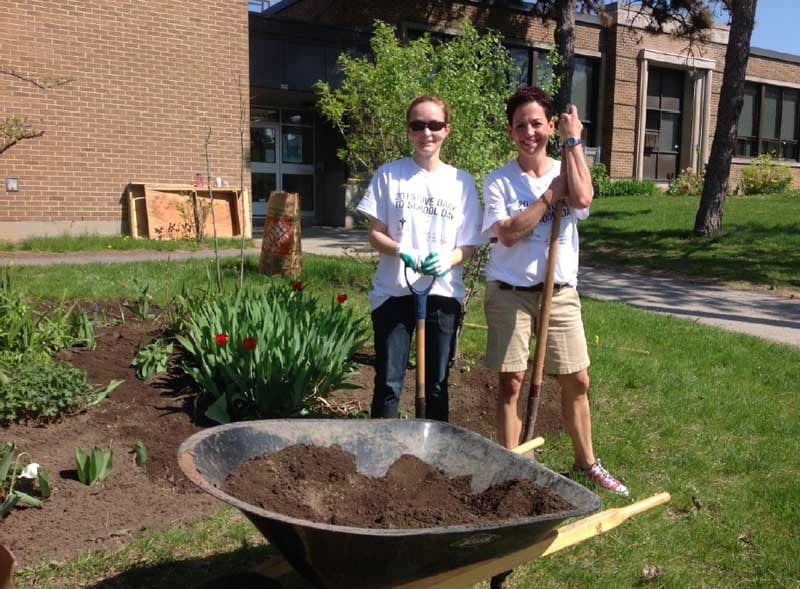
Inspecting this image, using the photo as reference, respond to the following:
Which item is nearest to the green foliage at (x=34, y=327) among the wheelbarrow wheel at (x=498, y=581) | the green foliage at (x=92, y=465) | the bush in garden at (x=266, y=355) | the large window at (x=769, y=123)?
the bush in garden at (x=266, y=355)

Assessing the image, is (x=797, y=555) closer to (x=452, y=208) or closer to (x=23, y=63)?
(x=452, y=208)

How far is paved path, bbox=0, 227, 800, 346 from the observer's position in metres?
8.12

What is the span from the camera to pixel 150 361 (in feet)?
15.0

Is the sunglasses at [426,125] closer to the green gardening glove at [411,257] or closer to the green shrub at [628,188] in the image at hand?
the green gardening glove at [411,257]

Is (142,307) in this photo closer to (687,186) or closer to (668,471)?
(668,471)

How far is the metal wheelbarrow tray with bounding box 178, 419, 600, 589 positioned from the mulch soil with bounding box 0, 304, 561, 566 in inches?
41.2

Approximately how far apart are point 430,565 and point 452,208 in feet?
5.54

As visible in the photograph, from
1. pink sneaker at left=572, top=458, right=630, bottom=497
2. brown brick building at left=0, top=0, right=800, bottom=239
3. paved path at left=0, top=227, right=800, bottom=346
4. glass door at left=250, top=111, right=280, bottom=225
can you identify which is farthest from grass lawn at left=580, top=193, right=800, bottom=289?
pink sneaker at left=572, top=458, right=630, bottom=497

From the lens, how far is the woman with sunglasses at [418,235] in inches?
129

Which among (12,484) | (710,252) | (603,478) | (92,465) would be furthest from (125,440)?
(710,252)

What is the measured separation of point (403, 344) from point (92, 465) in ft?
4.93

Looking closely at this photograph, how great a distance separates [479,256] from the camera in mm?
5477

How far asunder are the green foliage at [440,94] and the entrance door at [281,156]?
11614mm

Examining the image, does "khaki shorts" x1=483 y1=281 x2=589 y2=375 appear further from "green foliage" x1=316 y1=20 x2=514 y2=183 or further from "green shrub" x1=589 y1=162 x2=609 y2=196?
"green shrub" x1=589 y1=162 x2=609 y2=196
